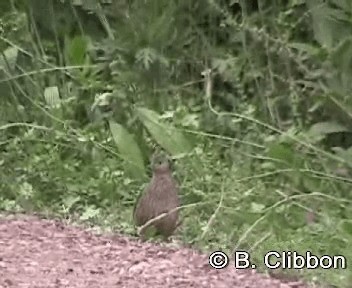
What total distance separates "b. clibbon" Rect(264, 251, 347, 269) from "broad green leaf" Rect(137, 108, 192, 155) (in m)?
1.44

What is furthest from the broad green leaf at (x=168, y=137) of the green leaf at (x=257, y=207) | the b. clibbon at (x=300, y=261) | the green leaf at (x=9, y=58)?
the b. clibbon at (x=300, y=261)

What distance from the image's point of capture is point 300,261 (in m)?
5.33

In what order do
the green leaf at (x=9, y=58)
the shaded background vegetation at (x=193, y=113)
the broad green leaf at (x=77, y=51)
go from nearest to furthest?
the shaded background vegetation at (x=193, y=113)
the green leaf at (x=9, y=58)
the broad green leaf at (x=77, y=51)

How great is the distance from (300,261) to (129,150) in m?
1.78

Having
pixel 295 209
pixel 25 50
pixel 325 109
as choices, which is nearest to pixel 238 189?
pixel 295 209

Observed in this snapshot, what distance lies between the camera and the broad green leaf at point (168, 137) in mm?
6727

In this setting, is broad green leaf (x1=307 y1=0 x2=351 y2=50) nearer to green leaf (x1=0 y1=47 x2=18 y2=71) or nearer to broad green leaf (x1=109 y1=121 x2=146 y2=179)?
broad green leaf (x1=109 y1=121 x2=146 y2=179)

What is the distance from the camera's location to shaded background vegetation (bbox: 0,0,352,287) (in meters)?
6.15

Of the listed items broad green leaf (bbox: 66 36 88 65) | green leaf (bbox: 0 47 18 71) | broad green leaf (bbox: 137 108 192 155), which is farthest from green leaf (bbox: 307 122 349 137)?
green leaf (bbox: 0 47 18 71)

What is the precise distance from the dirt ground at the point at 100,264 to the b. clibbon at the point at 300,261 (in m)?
0.14

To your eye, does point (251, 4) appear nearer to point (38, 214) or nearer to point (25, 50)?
point (25, 50)

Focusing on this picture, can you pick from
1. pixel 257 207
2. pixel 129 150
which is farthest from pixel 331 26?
pixel 257 207

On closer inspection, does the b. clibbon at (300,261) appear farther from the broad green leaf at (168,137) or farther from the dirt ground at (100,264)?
Answer: the broad green leaf at (168,137)

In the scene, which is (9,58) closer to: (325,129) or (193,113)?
(193,113)
